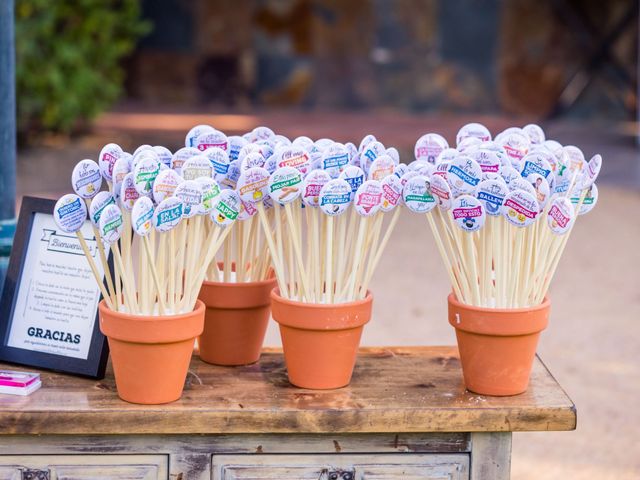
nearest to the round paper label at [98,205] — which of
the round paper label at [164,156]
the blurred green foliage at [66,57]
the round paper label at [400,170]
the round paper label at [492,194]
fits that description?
the round paper label at [164,156]

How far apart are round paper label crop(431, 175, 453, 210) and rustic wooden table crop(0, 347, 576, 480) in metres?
0.30

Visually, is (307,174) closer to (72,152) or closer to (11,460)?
(11,460)

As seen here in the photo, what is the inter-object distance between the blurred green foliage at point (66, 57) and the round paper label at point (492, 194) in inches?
196

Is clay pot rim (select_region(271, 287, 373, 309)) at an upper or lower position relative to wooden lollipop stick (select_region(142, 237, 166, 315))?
lower

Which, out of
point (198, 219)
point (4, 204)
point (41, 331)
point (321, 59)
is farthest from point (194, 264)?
point (321, 59)

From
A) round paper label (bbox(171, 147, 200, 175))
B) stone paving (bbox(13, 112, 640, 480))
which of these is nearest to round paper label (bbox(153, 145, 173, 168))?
round paper label (bbox(171, 147, 200, 175))

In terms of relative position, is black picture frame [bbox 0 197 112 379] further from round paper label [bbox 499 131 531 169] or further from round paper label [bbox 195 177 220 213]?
round paper label [bbox 499 131 531 169]

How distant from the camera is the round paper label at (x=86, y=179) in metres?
1.41

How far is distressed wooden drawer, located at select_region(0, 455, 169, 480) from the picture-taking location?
4.65 feet

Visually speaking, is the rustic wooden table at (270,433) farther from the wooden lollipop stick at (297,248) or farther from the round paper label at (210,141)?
the round paper label at (210,141)

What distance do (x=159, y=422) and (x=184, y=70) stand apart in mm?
8933

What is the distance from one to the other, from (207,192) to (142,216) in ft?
0.33

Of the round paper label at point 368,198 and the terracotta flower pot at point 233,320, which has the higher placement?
the round paper label at point 368,198

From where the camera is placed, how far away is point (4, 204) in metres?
1.89
